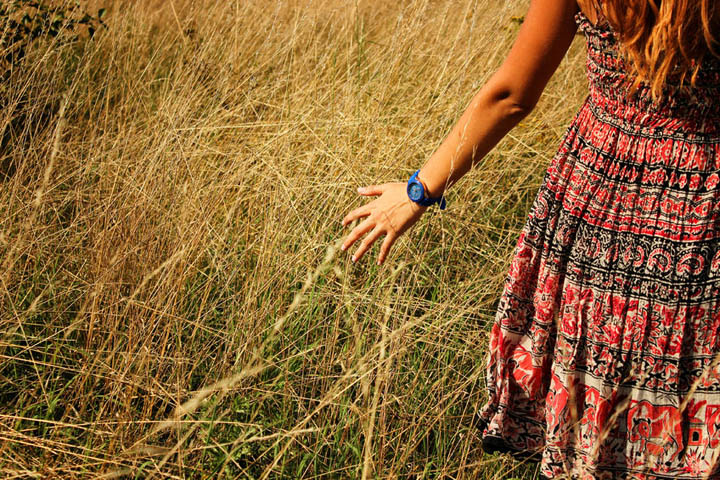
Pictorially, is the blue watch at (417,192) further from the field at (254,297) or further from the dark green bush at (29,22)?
the dark green bush at (29,22)

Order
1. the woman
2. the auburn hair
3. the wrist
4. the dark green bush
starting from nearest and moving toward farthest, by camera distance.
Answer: the auburn hair → the woman → the wrist → the dark green bush

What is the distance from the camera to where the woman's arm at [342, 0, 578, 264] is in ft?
3.78

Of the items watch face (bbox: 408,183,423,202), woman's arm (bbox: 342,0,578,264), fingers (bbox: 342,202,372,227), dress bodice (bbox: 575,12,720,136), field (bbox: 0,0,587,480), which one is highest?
dress bodice (bbox: 575,12,720,136)

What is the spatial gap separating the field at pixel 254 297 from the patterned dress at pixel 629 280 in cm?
33

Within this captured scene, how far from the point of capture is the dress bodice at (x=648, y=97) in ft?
3.63

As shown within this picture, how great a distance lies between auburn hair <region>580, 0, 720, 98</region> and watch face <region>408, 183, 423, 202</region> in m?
0.49

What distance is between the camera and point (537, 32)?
3.78ft

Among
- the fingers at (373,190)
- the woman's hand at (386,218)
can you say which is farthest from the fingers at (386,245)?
the fingers at (373,190)

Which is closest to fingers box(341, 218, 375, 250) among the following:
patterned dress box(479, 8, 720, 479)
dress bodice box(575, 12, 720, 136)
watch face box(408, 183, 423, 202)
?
watch face box(408, 183, 423, 202)

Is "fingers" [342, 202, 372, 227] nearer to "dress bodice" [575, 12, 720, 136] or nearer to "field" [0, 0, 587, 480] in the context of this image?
"field" [0, 0, 587, 480]

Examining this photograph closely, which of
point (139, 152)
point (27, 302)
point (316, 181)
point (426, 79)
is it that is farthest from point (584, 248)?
point (426, 79)

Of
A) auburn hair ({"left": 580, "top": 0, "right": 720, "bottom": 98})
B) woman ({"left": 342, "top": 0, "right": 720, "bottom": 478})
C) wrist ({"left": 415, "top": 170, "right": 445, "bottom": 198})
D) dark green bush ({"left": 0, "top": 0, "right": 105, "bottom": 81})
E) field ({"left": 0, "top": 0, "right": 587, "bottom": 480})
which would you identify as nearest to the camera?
auburn hair ({"left": 580, "top": 0, "right": 720, "bottom": 98})

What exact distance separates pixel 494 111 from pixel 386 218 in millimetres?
341

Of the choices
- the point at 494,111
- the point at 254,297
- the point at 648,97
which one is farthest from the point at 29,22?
the point at 648,97
